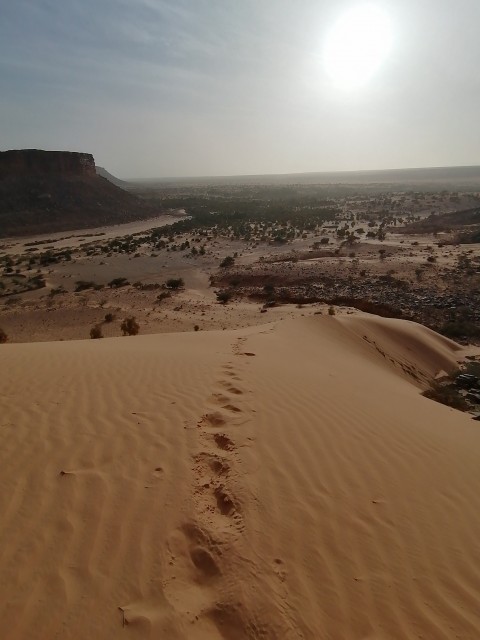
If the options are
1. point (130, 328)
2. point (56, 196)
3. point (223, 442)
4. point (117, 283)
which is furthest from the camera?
point (56, 196)

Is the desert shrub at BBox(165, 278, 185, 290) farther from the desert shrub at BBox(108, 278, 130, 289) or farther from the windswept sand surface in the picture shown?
the windswept sand surface

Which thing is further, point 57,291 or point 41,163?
point 41,163

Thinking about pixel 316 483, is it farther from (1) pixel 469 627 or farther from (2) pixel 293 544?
(1) pixel 469 627

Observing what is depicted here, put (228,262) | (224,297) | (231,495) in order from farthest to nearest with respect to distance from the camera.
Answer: (228,262)
(224,297)
(231,495)

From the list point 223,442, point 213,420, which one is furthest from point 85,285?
point 223,442

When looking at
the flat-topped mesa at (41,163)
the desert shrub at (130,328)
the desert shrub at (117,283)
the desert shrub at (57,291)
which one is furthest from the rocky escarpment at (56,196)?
the desert shrub at (130,328)

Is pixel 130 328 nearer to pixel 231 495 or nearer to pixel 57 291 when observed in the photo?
pixel 57 291

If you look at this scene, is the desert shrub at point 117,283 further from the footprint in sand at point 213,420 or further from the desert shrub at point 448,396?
the footprint in sand at point 213,420
